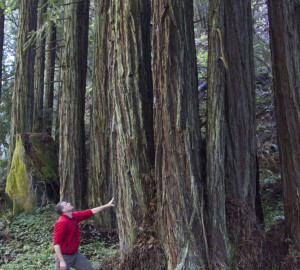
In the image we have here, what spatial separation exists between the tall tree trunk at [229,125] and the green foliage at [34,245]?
225 centimetres

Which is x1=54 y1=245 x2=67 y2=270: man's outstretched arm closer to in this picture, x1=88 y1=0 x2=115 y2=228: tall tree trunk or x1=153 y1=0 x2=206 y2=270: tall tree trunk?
x1=153 y1=0 x2=206 y2=270: tall tree trunk

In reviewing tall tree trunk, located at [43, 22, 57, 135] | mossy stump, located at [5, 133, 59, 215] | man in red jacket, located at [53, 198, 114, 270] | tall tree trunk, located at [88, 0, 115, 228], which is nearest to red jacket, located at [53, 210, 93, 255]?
man in red jacket, located at [53, 198, 114, 270]

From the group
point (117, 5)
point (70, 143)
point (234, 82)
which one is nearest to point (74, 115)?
point (70, 143)

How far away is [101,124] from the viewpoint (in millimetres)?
8102

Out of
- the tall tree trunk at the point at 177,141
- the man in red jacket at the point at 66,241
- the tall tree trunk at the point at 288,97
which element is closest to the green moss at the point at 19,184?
the man in red jacket at the point at 66,241

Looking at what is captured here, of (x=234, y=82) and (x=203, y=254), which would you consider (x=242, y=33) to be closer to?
(x=234, y=82)

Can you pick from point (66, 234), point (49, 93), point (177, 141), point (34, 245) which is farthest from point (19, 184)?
point (177, 141)

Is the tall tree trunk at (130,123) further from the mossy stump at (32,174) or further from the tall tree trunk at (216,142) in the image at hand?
the mossy stump at (32,174)

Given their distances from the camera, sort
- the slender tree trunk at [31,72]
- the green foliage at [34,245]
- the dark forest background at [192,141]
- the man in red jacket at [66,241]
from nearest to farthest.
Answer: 1. the dark forest background at [192,141]
2. the man in red jacket at [66,241]
3. the green foliage at [34,245]
4. the slender tree trunk at [31,72]

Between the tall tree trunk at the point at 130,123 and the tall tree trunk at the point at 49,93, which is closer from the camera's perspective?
the tall tree trunk at the point at 130,123

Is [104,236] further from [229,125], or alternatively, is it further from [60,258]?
[229,125]

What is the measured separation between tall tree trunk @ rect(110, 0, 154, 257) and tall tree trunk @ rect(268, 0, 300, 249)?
217cm

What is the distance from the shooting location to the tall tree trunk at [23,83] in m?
11.0

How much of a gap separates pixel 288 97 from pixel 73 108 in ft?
16.5
